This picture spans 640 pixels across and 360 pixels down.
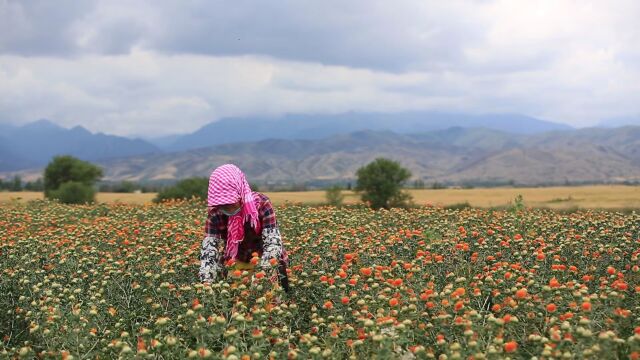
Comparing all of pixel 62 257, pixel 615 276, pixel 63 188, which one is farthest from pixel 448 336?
pixel 63 188

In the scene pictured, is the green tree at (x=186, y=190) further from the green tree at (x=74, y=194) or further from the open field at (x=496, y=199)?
the green tree at (x=74, y=194)

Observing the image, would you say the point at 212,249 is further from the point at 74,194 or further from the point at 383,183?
the point at 74,194

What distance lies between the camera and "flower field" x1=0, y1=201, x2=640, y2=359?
5027 mm

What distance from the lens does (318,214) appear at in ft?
46.5

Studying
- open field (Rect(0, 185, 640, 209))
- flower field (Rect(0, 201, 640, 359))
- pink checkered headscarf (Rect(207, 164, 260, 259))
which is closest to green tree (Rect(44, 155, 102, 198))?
open field (Rect(0, 185, 640, 209))

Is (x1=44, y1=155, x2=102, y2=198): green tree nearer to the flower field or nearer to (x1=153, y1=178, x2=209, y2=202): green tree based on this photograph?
(x1=153, y1=178, x2=209, y2=202): green tree

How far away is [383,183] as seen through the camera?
127 ft

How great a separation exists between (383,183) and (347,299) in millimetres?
33120

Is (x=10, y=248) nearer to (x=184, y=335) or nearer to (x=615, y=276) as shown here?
(x=184, y=335)

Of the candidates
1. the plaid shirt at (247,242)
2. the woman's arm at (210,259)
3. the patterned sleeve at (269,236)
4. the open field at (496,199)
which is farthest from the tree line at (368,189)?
the patterned sleeve at (269,236)

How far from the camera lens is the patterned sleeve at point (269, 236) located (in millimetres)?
7184

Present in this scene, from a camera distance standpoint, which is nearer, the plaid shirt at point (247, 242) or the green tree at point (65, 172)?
the plaid shirt at point (247, 242)

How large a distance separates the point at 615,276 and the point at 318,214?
804 centimetres

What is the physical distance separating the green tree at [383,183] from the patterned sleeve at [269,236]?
30.8m
